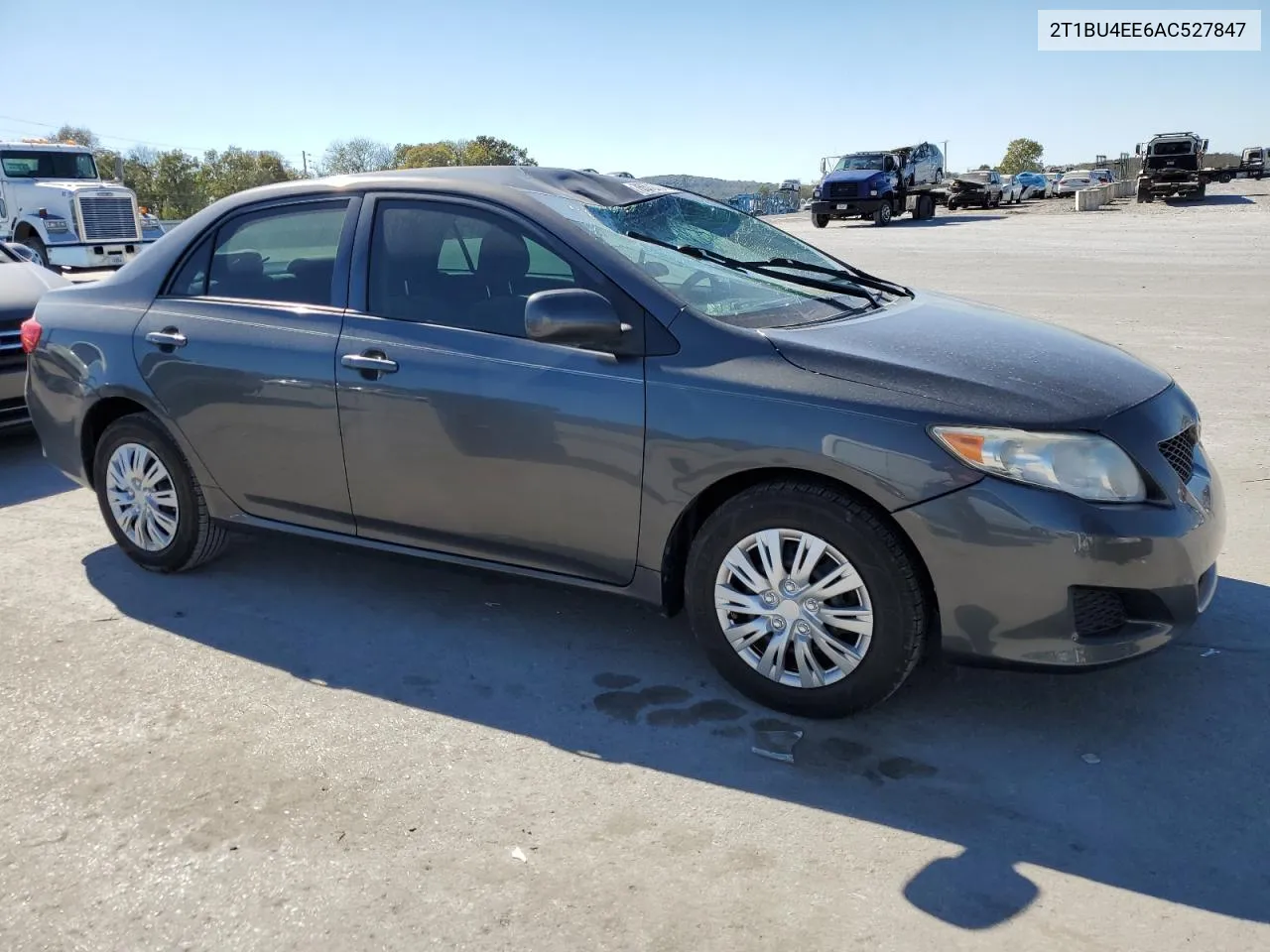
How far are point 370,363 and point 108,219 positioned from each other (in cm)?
2367

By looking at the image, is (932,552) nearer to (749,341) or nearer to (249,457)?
(749,341)

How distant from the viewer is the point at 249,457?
436 centimetres

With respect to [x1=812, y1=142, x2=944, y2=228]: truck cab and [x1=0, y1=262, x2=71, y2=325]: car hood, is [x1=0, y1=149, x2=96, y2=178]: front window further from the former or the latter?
[x1=812, y1=142, x2=944, y2=228]: truck cab

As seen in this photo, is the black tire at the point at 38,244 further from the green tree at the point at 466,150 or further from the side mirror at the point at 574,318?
the green tree at the point at 466,150

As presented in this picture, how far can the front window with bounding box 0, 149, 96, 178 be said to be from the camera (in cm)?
2303

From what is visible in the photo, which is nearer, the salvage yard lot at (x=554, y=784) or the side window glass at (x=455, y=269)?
the salvage yard lot at (x=554, y=784)

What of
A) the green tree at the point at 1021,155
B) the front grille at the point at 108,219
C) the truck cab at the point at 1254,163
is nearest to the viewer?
the front grille at the point at 108,219

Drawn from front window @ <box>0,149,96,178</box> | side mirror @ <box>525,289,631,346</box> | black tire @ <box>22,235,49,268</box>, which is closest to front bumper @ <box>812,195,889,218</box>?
front window @ <box>0,149,96,178</box>

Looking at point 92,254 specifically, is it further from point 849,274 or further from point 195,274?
point 849,274

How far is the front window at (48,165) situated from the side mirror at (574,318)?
23973 millimetres

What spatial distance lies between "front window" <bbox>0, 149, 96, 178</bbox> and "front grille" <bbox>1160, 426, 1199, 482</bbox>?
25258 mm

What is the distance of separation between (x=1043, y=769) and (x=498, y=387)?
2.08 metres

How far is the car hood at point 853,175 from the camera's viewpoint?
3484cm

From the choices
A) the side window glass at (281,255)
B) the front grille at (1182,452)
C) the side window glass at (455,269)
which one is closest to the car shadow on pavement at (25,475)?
the side window glass at (281,255)
